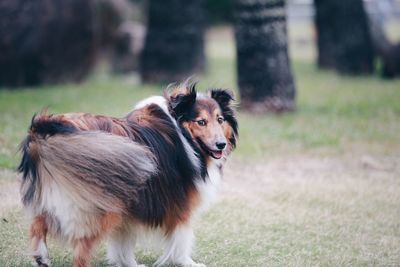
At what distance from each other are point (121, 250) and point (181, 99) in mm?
1320

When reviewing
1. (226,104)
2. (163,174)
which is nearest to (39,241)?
(163,174)

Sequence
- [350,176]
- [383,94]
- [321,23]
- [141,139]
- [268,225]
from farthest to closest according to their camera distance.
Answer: [321,23] → [383,94] → [350,176] → [268,225] → [141,139]

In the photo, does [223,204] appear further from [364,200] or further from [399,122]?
[399,122]

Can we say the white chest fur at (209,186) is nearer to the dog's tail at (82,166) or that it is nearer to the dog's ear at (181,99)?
the dog's ear at (181,99)

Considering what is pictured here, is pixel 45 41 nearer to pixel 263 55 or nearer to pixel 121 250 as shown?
pixel 263 55

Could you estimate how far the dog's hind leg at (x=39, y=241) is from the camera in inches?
187

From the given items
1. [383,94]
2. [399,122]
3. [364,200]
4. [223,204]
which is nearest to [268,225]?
[223,204]

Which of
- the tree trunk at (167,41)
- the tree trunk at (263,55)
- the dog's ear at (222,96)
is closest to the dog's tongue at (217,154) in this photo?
the dog's ear at (222,96)

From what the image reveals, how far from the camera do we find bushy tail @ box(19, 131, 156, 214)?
14.5 ft

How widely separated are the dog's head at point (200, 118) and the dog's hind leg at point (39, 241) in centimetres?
138

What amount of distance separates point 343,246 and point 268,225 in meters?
0.83

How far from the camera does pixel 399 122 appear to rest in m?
11.4

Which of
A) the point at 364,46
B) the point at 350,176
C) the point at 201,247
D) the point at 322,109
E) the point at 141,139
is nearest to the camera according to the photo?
the point at 141,139

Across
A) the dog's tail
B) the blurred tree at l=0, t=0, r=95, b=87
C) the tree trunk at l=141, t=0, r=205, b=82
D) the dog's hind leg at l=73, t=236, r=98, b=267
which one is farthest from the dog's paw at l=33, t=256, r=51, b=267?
the tree trunk at l=141, t=0, r=205, b=82
